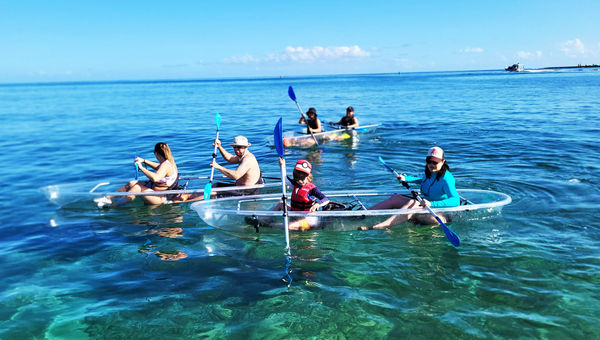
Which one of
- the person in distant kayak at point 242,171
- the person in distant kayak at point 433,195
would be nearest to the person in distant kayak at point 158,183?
the person in distant kayak at point 242,171

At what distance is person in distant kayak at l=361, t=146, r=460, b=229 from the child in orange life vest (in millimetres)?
1264

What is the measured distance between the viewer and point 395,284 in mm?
6137

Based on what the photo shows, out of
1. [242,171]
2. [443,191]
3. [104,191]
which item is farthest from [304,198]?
[104,191]

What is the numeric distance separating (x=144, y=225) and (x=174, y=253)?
1836mm

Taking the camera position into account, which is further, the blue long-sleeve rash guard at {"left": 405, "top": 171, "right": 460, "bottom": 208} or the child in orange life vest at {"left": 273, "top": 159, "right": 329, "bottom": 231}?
the blue long-sleeve rash guard at {"left": 405, "top": 171, "right": 460, "bottom": 208}

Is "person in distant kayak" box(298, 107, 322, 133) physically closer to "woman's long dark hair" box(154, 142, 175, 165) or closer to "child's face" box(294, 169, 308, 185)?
"woman's long dark hair" box(154, 142, 175, 165)

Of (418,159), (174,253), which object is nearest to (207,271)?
(174,253)

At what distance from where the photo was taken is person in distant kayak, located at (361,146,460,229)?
7465mm

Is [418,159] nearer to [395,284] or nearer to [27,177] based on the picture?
[395,284]

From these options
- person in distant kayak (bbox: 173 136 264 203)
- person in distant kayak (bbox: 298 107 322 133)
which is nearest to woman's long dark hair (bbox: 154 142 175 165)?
person in distant kayak (bbox: 173 136 264 203)

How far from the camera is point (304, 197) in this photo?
24.7ft

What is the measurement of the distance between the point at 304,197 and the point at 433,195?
2540 mm

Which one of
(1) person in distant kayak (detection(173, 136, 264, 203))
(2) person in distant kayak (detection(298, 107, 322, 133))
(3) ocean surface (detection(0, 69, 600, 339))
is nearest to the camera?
(3) ocean surface (detection(0, 69, 600, 339))

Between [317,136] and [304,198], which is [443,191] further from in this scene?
[317,136]
